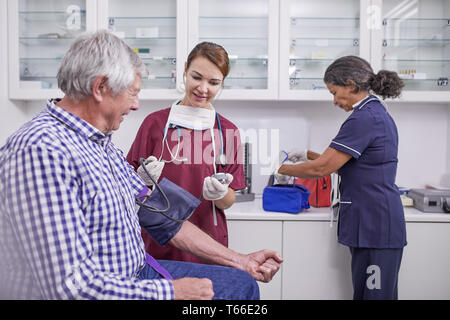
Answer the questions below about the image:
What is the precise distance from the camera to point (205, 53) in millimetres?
1506

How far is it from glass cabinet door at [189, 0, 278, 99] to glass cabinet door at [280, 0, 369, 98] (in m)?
0.18

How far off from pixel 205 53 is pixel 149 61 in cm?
99

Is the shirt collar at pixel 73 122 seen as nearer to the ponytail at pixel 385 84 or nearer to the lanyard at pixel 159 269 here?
the lanyard at pixel 159 269

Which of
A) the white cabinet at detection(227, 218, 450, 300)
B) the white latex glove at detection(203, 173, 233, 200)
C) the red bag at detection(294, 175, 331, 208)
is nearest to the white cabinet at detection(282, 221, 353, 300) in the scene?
the white cabinet at detection(227, 218, 450, 300)

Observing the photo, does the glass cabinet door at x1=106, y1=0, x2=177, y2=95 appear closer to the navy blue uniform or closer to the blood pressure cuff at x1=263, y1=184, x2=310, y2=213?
the blood pressure cuff at x1=263, y1=184, x2=310, y2=213

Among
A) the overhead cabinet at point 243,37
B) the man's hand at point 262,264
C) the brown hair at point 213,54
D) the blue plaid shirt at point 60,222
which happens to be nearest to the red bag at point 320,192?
the overhead cabinet at point 243,37

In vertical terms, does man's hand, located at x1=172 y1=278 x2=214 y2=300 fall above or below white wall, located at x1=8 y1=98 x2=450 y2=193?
below

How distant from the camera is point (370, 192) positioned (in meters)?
1.73

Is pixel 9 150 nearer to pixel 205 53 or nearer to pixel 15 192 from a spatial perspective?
pixel 15 192

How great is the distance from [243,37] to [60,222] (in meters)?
1.98

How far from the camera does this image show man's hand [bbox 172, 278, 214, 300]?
0.80 m

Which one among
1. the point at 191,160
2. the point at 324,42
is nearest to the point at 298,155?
the point at 324,42

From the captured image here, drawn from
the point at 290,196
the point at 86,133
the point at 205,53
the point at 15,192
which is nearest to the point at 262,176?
the point at 290,196

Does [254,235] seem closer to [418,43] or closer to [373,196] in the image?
[373,196]
